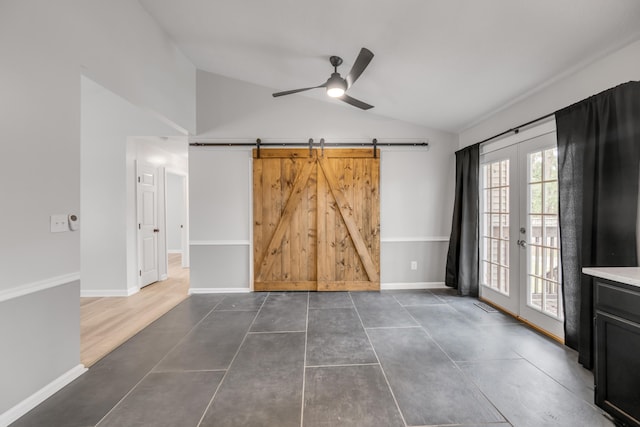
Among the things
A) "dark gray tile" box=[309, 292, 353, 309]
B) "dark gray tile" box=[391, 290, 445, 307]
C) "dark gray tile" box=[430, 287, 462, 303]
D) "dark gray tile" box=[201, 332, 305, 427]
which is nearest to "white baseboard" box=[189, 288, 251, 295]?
"dark gray tile" box=[309, 292, 353, 309]

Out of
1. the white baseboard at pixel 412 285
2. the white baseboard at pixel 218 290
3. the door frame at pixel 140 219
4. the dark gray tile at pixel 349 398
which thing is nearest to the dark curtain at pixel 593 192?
the dark gray tile at pixel 349 398

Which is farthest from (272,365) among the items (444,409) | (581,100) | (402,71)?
(581,100)

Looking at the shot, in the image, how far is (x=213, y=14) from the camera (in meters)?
2.70

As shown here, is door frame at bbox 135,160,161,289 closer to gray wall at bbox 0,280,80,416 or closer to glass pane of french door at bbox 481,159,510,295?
gray wall at bbox 0,280,80,416

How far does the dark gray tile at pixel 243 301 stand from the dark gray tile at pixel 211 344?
0.20m

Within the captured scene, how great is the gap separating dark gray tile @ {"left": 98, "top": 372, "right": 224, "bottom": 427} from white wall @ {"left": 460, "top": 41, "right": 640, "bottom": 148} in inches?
143

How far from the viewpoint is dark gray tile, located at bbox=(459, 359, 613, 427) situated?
1.56 m

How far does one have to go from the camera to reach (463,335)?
2.60 metres

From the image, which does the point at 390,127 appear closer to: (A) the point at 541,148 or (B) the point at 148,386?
(A) the point at 541,148

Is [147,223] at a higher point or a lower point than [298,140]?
lower

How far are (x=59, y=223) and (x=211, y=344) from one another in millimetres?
1528

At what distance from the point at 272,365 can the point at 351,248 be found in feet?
7.28

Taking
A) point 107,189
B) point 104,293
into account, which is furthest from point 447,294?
point 107,189

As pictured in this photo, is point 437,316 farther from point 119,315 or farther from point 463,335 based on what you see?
point 119,315
